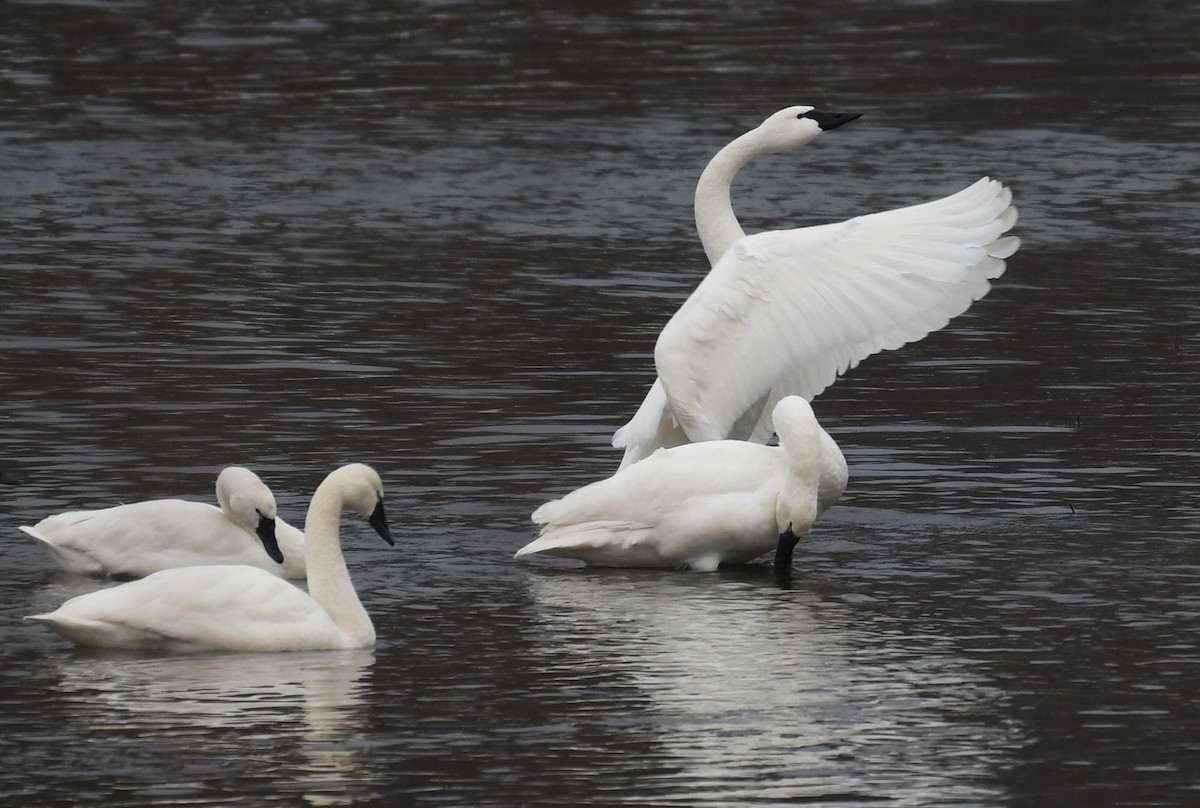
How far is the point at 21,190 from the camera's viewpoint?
927 inches

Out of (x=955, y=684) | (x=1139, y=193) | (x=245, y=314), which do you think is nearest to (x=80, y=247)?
(x=245, y=314)

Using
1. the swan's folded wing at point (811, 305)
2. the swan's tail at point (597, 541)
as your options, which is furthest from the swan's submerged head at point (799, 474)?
the swan's folded wing at point (811, 305)

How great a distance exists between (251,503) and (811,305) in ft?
→ 8.92

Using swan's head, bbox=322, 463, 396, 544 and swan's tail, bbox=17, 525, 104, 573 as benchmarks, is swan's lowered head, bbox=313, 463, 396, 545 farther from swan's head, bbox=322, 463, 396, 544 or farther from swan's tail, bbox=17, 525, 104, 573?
swan's tail, bbox=17, 525, 104, 573

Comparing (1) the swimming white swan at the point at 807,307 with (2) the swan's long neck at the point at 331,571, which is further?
(1) the swimming white swan at the point at 807,307

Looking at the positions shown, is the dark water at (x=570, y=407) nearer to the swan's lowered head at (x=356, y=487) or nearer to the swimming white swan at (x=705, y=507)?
the swimming white swan at (x=705, y=507)

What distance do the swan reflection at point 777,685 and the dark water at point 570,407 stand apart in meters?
0.02

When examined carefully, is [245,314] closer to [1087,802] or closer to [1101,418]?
[1101,418]

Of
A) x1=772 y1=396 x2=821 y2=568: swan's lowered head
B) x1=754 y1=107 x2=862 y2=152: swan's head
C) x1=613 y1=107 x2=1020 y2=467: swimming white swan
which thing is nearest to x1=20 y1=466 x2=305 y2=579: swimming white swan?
x1=613 y1=107 x2=1020 y2=467: swimming white swan

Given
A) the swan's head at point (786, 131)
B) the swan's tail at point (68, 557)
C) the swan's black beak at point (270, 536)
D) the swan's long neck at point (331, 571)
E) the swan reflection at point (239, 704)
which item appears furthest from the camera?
the swan's head at point (786, 131)

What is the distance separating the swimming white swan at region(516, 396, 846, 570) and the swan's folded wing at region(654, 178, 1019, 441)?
55 cm

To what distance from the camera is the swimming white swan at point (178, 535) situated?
1135 cm

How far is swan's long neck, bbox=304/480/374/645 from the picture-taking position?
10078 mm

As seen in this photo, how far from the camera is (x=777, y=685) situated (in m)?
9.40
